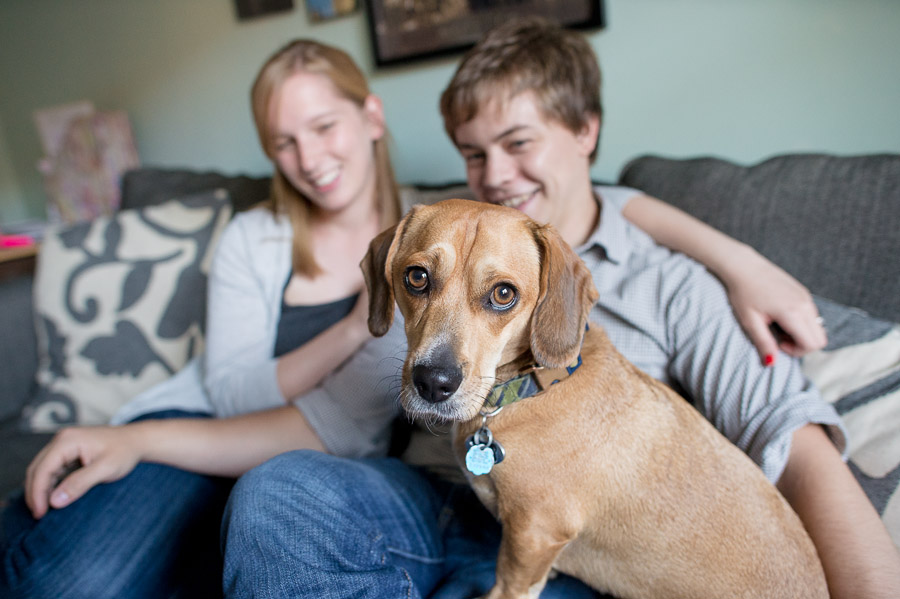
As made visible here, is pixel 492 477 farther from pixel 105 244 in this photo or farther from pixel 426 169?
pixel 105 244

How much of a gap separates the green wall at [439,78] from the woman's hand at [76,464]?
2.02 meters

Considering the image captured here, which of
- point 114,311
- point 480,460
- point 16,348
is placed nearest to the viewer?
point 480,460

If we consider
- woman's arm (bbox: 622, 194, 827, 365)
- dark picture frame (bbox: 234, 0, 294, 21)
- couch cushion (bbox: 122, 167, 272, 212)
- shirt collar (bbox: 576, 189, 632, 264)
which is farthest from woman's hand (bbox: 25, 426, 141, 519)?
dark picture frame (bbox: 234, 0, 294, 21)

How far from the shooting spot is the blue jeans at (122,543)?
1361mm

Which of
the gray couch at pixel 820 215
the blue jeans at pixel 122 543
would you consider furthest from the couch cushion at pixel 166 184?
the blue jeans at pixel 122 543

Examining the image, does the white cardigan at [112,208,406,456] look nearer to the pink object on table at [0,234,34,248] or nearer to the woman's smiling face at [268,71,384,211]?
the woman's smiling face at [268,71,384,211]

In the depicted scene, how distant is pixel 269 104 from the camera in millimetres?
1771

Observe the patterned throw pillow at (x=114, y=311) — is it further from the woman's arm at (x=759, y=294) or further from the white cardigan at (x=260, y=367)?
the woman's arm at (x=759, y=294)

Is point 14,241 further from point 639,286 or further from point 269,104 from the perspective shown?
point 639,286

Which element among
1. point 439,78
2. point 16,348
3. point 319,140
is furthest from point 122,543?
point 439,78

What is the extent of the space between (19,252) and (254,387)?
251 cm

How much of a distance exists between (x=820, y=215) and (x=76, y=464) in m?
2.36

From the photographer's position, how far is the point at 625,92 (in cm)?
241

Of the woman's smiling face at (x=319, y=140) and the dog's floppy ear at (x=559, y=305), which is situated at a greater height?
the woman's smiling face at (x=319, y=140)
